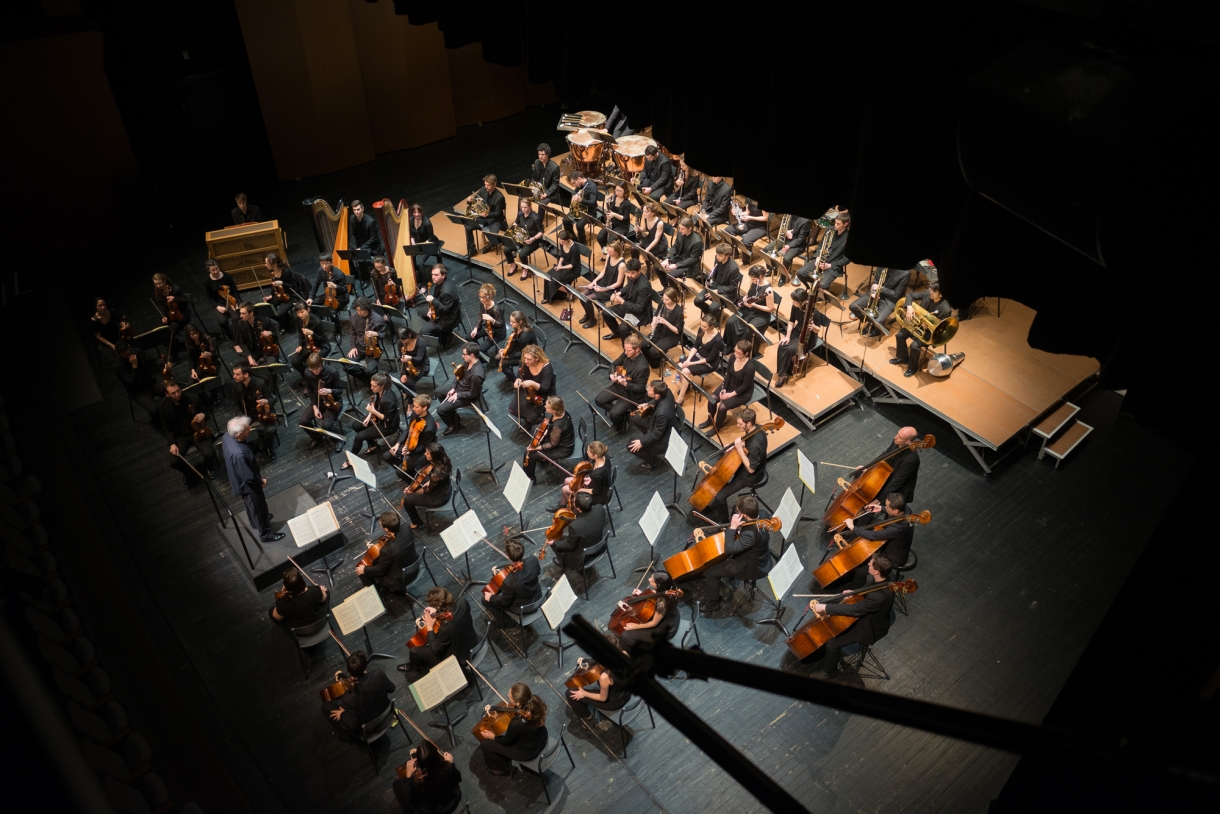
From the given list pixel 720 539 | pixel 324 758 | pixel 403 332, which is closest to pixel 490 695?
pixel 324 758

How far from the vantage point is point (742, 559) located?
7.34 meters

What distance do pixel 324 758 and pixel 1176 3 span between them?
7.05m

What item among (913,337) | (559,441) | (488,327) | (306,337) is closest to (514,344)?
(488,327)

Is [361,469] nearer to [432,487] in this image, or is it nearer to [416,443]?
[432,487]

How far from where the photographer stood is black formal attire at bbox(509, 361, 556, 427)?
30.1 ft

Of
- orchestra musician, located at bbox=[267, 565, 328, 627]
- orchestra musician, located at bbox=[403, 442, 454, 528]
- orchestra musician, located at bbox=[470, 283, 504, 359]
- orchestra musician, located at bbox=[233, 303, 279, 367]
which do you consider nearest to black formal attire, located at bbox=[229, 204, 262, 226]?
orchestra musician, located at bbox=[233, 303, 279, 367]

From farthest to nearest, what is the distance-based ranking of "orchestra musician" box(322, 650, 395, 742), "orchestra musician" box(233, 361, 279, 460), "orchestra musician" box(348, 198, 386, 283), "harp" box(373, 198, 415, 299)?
1. "orchestra musician" box(348, 198, 386, 283)
2. "harp" box(373, 198, 415, 299)
3. "orchestra musician" box(233, 361, 279, 460)
4. "orchestra musician" box(322, 650, 395, 742)

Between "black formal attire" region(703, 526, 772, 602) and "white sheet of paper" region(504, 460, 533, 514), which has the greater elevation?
"white sheet of paper" region(504, 460, 533, 514)

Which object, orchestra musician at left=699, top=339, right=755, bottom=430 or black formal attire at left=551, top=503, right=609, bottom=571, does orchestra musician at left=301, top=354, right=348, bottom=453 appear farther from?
orchestra musician at left=699, top=339, right=755, bottom=430

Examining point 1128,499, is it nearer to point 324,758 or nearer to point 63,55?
point 324,758

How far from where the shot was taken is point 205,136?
13672 millimetres

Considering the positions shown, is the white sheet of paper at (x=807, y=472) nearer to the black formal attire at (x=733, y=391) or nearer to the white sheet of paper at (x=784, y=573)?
the white sheet of paper at (x=784, y=573)

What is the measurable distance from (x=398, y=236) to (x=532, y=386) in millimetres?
4099

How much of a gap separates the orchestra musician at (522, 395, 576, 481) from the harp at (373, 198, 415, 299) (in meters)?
3.82
